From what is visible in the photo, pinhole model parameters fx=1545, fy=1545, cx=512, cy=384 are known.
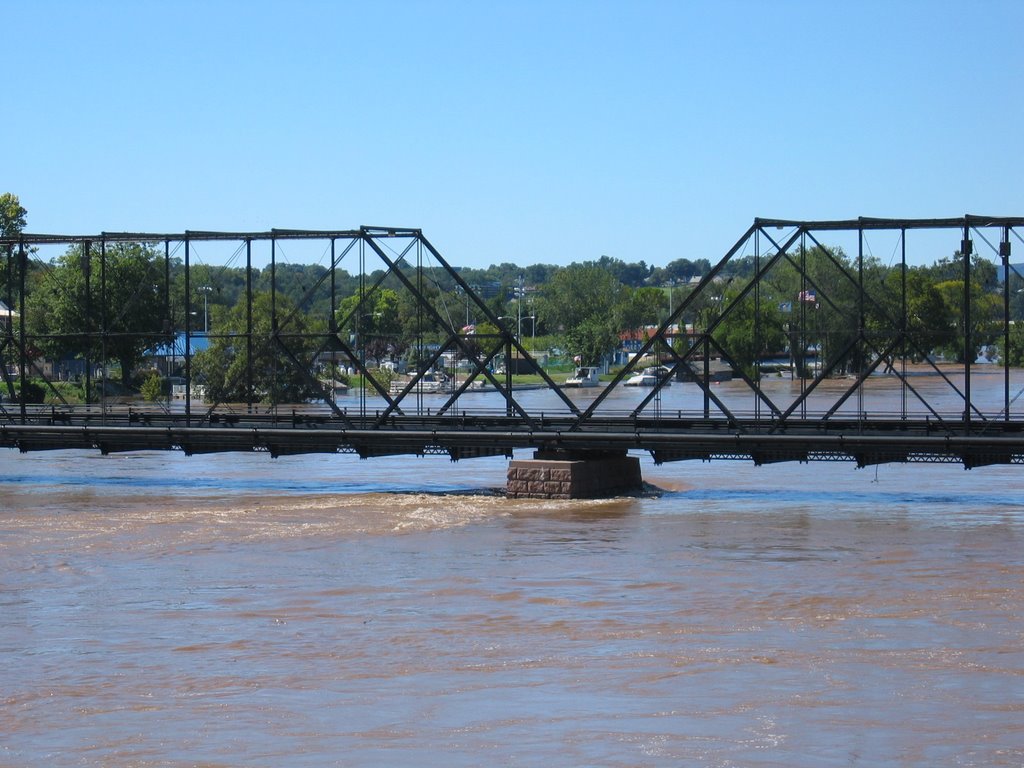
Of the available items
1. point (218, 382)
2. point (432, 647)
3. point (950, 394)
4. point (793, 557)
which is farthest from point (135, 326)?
point (432, 647)

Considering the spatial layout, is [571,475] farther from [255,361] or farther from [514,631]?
[255,361]

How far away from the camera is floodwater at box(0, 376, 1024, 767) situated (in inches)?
766

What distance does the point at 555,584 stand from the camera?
30219 millimetres

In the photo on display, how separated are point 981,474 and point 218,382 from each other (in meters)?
37.2

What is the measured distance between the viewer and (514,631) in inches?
1023

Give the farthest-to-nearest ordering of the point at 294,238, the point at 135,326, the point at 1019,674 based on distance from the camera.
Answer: the point at 135,326 → the point at 294,238 → the point at 1019,674

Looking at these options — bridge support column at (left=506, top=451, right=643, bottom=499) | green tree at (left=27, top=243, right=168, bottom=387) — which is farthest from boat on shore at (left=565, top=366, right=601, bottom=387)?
bridge support column at (left=506, top=451, right=643, bottom=499)

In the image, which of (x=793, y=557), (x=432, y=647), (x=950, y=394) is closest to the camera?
(x=432, y=647)

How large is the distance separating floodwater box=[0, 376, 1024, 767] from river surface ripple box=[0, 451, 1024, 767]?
0.07m

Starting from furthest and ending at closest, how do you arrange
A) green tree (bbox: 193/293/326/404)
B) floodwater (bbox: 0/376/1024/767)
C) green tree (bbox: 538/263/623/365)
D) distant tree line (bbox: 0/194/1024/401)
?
green tree (bbox: 538/263/623/365) < green tree (bbox: 193/293/326/404) < distant tree line (bbox: 0/194/1024/401) < floodwater (bbox: 0/376/1024/767)

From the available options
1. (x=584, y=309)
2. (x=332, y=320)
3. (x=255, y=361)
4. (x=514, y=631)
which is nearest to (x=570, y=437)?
(x=332, y=320)

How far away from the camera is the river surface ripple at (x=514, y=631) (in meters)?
19.5

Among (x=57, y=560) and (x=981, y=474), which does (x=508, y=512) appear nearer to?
(x=57, y=560)

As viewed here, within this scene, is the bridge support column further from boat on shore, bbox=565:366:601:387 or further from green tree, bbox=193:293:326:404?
boat on shore, bbox=565:366:601:387
